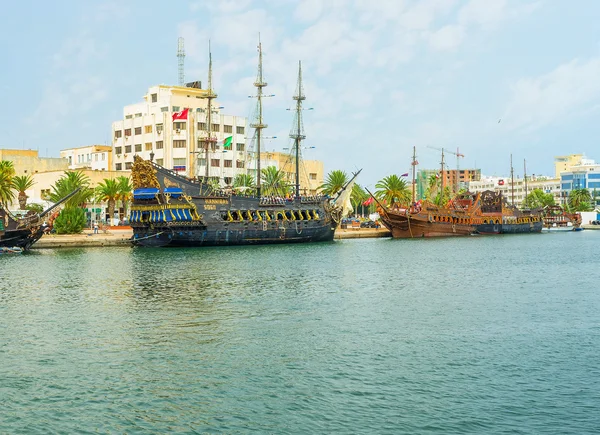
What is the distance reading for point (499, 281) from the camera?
→ 43.2 m

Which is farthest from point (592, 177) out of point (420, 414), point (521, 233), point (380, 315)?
point (420, 414)

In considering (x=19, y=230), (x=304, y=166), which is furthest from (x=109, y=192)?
(x=304, y=166)

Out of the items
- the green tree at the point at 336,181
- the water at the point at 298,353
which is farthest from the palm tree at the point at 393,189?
the water at the point at 298,353

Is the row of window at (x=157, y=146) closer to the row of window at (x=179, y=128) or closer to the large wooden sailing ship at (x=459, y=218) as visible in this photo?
the row of window at (x=179, y=128)

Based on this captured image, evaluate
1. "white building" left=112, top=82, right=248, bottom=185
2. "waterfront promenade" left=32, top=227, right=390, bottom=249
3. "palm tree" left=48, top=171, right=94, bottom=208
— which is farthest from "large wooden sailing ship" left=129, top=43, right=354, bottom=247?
"white building" left=112, top=82, right=248, bottom=185

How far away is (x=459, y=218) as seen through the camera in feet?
326

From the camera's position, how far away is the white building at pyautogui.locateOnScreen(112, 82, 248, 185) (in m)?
112

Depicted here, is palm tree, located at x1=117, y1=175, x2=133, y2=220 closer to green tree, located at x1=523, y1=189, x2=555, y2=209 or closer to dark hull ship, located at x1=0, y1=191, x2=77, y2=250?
dark hull ship, located at x1=0, y1=191, x2=77, y2=250

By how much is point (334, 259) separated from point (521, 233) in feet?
198

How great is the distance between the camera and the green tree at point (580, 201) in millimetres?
163750

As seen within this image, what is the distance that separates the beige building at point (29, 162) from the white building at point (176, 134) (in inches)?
399

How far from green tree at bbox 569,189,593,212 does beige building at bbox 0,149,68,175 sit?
10278cm

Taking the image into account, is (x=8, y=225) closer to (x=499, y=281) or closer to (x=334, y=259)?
(x=334, y=259)

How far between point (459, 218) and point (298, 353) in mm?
78457
